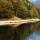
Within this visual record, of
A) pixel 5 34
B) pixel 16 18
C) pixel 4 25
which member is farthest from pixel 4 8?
pixel 5 34

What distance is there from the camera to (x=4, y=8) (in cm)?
250

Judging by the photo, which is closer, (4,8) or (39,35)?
Result: (39,35)

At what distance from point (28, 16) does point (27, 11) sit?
106 mm

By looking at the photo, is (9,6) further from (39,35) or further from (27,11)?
(39,35)

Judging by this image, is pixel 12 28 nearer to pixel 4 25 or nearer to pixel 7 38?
pixel 4 25

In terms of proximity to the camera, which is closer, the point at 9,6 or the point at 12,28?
the point at 12,28

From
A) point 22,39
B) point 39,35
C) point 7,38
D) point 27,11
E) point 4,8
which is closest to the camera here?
point 7,38

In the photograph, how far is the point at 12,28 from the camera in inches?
84.7

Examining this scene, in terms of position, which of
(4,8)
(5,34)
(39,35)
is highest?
(4,8)

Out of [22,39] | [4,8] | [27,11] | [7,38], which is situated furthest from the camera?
[27,11]

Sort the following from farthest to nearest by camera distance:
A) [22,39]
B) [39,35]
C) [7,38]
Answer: [39,35] < [22,39] < [7,38]

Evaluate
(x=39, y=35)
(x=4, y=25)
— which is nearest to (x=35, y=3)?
(x=39, y=35)

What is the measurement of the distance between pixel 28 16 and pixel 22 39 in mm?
894

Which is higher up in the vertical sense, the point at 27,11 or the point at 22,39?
the point at 27,11
